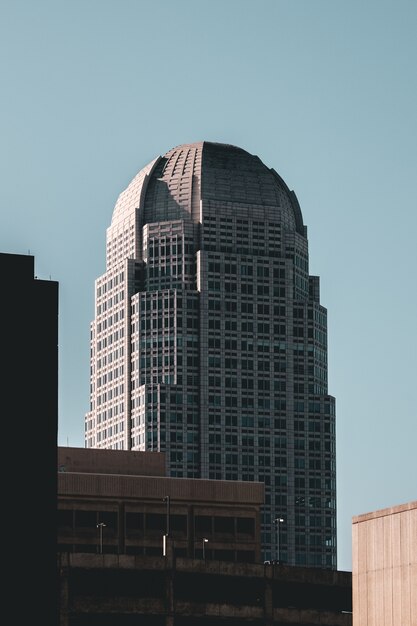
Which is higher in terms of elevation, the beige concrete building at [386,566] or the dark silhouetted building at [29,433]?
the dark silhouetted building at [29,433]

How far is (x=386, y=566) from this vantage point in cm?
10838

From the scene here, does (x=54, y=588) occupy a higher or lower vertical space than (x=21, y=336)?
lower

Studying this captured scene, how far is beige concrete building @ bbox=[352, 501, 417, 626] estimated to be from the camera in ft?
347

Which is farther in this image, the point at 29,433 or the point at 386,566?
the point at 29,433

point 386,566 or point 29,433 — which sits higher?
point 29,433

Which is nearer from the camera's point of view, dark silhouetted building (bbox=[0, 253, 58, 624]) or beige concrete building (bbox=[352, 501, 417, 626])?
beige concrete building (bbox=[352, 501, 417, 626])

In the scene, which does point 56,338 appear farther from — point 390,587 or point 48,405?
point 390,587

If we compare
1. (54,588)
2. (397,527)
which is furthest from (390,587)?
(54,588)

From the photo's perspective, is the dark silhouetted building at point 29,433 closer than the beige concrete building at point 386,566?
No

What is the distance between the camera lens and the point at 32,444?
12550cm

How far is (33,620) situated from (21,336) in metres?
17.0

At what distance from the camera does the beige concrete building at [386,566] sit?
106 meters

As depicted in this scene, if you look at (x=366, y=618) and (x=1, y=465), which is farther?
(x=1, y=465)

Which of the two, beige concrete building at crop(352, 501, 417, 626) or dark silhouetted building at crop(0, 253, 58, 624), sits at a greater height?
dark silhouetted building at crop(0, 253, 58, 624)
